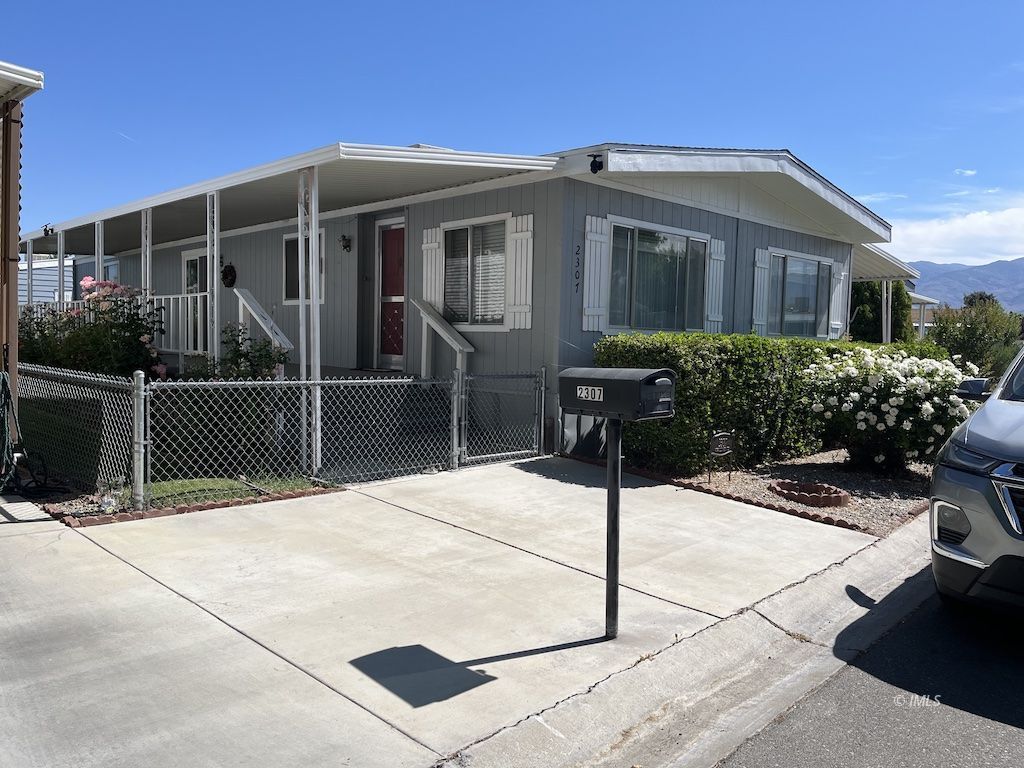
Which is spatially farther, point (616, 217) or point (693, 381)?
point (616, 217)

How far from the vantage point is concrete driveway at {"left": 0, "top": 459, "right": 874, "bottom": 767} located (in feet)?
9.74

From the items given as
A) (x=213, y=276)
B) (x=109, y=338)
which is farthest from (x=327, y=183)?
(x=109, y=338)

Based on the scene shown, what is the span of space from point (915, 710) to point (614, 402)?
6.10ft

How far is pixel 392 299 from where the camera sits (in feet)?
36.7

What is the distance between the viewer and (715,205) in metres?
10.9

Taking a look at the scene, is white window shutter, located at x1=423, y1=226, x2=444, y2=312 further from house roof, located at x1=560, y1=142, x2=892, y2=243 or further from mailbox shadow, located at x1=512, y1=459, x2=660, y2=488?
mailbox shadow, located at x1=512, y1=459, x2=660, y2=488

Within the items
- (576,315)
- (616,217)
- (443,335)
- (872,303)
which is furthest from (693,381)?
(872,303)

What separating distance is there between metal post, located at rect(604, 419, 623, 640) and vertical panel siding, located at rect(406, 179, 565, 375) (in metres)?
4.98

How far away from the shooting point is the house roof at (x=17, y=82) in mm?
6129

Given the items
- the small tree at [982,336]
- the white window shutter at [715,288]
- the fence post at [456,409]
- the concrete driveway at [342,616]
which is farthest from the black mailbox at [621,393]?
the small tree at [982,336]

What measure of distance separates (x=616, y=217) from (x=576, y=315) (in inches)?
53.9

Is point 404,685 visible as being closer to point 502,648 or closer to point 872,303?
point 502,648

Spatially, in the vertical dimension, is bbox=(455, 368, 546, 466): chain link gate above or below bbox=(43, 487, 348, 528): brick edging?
above

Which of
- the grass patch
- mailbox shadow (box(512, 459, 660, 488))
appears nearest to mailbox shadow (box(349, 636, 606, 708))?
the grass patch
